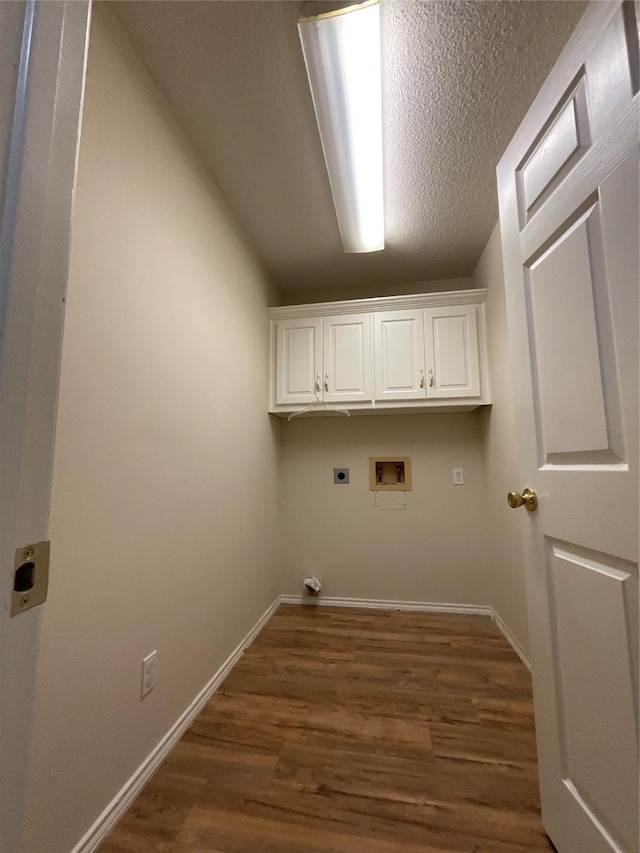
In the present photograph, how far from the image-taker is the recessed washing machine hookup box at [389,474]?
111 inches

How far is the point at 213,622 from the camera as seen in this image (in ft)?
5.82

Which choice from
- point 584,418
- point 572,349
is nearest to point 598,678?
point 584,418

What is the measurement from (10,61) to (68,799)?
1.53 meters

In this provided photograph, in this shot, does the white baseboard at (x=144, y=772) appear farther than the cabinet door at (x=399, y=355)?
No

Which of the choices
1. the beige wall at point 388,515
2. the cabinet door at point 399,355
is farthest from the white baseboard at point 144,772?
the cabinet door at point 399,355

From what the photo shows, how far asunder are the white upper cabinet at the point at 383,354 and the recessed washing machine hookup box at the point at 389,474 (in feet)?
1.38

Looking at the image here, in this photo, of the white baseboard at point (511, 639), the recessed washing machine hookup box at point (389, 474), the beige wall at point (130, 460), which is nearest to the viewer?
the beige wall at point (130, 460)

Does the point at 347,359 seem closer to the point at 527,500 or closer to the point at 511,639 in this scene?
the point at 527,500

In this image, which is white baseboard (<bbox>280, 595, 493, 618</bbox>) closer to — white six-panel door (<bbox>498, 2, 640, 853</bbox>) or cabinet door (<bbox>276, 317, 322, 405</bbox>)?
cabinet door (<bbox>276, 317, 322, 405</bbox>)

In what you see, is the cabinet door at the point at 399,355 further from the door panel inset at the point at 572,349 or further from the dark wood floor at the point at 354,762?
the dark wood floor at the point at 354,762

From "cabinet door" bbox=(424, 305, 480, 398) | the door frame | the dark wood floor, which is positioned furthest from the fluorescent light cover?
the dark wood floor

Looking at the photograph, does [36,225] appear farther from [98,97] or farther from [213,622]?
[213,622]

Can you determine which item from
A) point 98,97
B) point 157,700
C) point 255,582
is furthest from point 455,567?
point 98,97

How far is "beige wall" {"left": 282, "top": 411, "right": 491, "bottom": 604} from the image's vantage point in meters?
2.71
